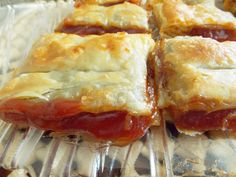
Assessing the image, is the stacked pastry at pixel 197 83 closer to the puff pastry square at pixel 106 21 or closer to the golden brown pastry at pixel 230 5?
the puff pastry square at pixel 106 21

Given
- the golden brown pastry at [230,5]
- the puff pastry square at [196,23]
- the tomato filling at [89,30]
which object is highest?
the tomato filling at [89,30]

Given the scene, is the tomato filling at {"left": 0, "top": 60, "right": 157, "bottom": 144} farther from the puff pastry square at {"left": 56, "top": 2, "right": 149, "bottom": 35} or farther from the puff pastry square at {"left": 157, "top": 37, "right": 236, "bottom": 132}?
the puff pastry square at {"left": 56, "top": 2, "right": 149, "bottom": 35}

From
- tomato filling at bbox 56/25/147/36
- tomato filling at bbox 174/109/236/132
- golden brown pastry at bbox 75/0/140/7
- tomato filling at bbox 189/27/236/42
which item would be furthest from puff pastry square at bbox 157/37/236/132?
golden brown pastry at bbox 75/0/140/7

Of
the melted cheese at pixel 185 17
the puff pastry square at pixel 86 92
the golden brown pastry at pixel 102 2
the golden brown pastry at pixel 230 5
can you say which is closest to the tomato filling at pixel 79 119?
the puff pastry square at pixel 86 92

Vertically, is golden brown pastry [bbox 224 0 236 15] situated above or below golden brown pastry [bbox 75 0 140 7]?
below

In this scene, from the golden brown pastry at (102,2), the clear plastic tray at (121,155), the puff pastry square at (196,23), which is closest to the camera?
the clear plastic tray at (121,155)

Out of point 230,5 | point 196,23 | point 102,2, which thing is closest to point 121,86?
point 196,23

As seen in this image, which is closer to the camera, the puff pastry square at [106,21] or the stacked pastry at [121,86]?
the stacked pastry at [121,86]
